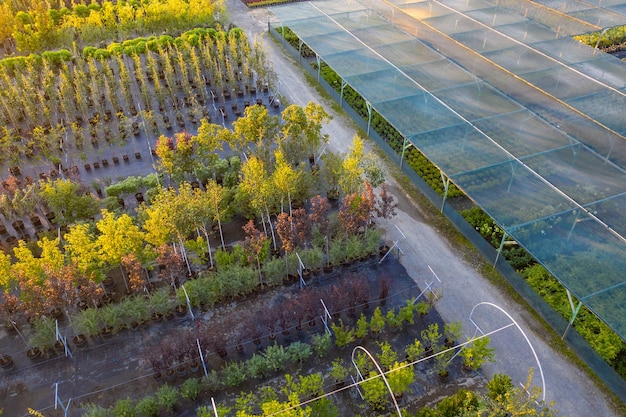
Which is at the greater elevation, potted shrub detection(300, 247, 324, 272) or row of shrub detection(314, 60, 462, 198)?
row of shrub detection(314, 60, 462, 198)

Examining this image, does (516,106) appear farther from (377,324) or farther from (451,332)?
(377,324)

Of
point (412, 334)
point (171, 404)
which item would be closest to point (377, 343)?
point (412, 334)

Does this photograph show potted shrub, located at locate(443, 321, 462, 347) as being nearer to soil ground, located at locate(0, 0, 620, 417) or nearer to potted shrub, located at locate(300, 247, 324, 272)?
soil ground, located at locate(0, 0, 620, 417)

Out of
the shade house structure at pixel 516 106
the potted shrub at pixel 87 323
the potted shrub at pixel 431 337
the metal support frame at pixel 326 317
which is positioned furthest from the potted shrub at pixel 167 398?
the shade house structure at pixel 516 106

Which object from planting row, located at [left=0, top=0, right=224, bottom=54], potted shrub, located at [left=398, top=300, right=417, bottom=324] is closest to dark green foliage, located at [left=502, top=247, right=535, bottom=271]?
potted shrub, located at [left=398, top=300, right=417, bottom=324]

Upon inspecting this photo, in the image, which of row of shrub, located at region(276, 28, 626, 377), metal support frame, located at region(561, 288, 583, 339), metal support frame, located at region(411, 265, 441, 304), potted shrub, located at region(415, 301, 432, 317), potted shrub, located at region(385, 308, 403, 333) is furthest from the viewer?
metal support frame, located at region(411, 265, 441, 304)

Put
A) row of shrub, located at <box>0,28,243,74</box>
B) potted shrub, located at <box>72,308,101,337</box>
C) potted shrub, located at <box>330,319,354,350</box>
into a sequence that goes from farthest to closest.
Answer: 1. row of shrub, located at <box>0,28,243,74</box>
2. potted shrub, located at <box>72,308,101,337</box>
3. potted shrub, located at <box>330,319,354,350</box>
